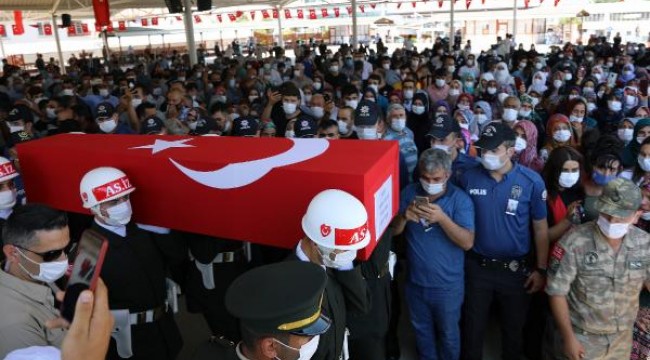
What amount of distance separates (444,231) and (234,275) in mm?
1227

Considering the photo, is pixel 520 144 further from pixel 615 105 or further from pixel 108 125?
pixel 108 125

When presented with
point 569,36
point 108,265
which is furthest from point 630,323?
point 569,36

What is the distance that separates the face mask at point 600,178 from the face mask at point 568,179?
88 mm

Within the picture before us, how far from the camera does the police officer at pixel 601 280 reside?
224 centimetres

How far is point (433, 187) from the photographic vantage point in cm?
260

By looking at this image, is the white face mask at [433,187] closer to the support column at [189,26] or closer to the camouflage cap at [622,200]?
the camouflage cap at [622,200]

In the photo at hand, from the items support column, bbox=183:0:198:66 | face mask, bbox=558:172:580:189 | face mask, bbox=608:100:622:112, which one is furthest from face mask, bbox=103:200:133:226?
support column, bbox=183:0:198:66

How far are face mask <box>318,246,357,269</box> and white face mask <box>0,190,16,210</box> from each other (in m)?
2.05

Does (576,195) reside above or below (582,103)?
below

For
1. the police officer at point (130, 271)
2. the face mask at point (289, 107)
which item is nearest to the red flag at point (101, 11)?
the face mask at point (289, 107)

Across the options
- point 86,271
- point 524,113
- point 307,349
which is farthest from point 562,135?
point 86,271

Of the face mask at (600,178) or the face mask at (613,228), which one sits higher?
the face mask at (600,178)

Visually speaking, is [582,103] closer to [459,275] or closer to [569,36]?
[459,275]

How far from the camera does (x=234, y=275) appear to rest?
278 centimetres
